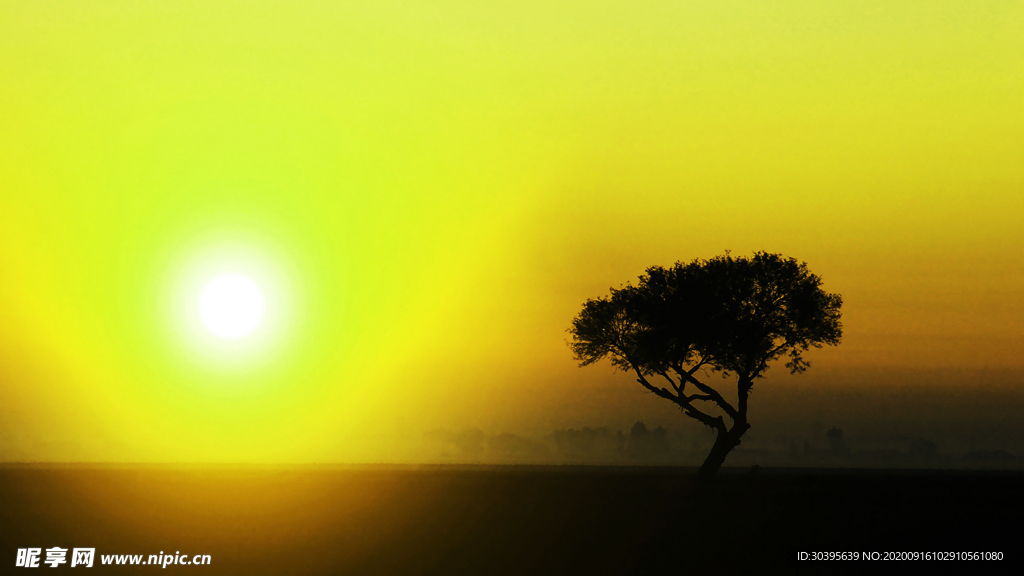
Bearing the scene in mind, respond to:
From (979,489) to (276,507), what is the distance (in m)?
41.5

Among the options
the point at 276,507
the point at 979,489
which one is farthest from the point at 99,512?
the point at 979,489

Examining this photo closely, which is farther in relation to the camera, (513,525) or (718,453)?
(718,453)

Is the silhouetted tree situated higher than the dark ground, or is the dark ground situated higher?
the silhouetted tree

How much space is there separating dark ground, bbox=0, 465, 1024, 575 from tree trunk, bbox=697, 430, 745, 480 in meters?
7.06

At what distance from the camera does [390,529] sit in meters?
40.8

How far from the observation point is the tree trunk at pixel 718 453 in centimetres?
6975

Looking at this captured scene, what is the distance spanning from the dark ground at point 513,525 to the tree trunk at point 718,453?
7055mm

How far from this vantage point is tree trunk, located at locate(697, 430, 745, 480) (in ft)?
229

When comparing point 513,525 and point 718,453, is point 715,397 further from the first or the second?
point 513,525

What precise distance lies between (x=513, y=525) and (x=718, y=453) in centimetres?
3203

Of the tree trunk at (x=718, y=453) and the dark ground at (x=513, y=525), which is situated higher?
the tree trunk at (x=718, y=453)

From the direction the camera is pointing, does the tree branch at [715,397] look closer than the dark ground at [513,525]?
No

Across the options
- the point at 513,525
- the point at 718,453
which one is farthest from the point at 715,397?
the point at 513,525

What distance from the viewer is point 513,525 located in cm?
4216
